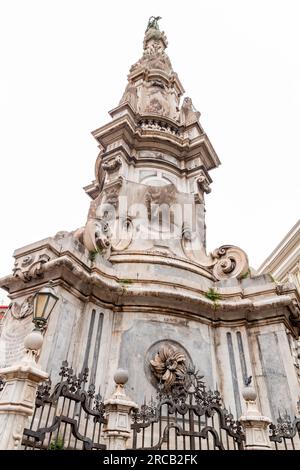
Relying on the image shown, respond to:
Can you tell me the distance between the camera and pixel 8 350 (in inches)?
311

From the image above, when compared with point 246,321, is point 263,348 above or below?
below

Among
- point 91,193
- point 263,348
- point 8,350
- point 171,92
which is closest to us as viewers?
point 8,350

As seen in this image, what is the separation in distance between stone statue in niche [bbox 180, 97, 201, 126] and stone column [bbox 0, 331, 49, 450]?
15.3 m

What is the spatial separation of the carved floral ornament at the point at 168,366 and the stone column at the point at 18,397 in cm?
402

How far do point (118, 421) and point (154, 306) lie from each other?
15.0 ft

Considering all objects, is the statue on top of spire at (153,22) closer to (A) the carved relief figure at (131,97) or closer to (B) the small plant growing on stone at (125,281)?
(A) the carved relief figure at (131,97)

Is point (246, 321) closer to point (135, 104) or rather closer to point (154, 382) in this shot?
point (154, 382)

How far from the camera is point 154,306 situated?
938cm

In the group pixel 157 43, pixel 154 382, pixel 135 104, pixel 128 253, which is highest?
pixel 157 43

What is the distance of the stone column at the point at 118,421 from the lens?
4.67 meters

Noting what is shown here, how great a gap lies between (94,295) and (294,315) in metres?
5.74

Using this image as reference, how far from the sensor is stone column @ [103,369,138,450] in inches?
184

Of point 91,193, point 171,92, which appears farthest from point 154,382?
point 171,92

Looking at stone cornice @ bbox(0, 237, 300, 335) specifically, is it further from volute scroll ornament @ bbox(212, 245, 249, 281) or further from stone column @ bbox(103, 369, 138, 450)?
stone column @ bbox(103, 369, 138, 450)
